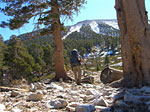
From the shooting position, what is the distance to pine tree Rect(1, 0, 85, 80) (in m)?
9.98

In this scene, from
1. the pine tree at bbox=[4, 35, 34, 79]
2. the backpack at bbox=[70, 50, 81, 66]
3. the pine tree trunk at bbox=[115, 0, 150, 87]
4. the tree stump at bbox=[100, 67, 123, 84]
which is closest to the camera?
the pine tree trunk at bbox=[115, 0, 150, 87]

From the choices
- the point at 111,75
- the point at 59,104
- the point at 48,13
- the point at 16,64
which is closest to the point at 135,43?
the point at 111,75

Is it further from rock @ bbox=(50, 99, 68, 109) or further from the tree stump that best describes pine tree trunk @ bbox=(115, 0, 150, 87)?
rock @ bbox=(50, 99, 68, 109)

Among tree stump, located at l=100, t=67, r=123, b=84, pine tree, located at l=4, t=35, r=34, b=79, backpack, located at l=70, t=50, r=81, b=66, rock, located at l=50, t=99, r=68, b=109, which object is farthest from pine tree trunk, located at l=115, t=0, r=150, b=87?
pine tree, located at l=4, t=35, r=34, b=79

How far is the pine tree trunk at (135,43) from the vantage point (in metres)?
5.55

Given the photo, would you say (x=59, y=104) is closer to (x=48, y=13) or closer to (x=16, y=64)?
(x=48, y=13)

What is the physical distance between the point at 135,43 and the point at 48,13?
7057mm

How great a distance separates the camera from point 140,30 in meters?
5.63

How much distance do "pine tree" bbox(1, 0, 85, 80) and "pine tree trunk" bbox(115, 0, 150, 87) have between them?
525 cm

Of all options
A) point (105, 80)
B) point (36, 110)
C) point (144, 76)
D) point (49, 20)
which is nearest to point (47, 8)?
point (49, 20)

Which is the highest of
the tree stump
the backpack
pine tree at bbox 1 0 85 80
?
pine tree at bbox 1 0 85 80

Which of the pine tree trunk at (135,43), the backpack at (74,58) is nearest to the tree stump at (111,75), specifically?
the backpack at (74,58)

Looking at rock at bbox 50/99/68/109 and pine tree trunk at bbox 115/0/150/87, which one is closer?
rock at bbox 50/99/68/109

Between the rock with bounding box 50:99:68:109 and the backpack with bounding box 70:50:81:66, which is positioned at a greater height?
the backpack with bounding box 70:50:81:66
